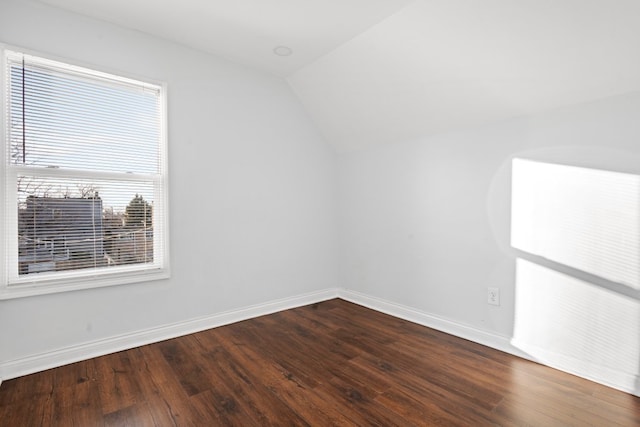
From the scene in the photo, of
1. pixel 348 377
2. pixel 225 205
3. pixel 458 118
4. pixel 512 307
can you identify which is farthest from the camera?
pixel 225 205

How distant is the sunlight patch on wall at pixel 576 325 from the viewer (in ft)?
6.13

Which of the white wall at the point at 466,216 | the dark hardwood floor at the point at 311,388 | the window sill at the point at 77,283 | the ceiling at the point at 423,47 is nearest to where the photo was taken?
the dark hardwood floor at the point at 311,388

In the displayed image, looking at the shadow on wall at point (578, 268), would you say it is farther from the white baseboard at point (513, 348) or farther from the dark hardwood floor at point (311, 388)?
the dark hardwood floor at point (311, 388)

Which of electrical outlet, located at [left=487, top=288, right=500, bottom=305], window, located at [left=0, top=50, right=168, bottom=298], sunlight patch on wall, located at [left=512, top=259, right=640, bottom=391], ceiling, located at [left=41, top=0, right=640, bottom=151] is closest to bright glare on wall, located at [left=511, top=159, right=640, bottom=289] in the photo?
sunlight patch on wall, located at [left=512, top=259, right=640, bottom=391]

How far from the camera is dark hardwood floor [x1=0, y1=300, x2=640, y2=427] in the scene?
5.41 feet

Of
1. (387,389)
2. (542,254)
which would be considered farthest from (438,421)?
(542,254)

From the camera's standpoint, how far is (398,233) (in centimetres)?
326

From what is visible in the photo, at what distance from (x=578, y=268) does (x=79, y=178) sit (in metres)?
3.49

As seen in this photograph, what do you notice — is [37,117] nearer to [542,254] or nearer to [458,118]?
[458,118]

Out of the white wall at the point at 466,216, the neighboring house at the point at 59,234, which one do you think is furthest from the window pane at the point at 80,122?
the white wall at the point at 466,216

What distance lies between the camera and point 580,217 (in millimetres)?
2057

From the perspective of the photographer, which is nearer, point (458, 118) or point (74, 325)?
point (74, 325)

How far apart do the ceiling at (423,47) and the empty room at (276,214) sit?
0.05 ft

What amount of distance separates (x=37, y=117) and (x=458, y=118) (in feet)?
10.3
